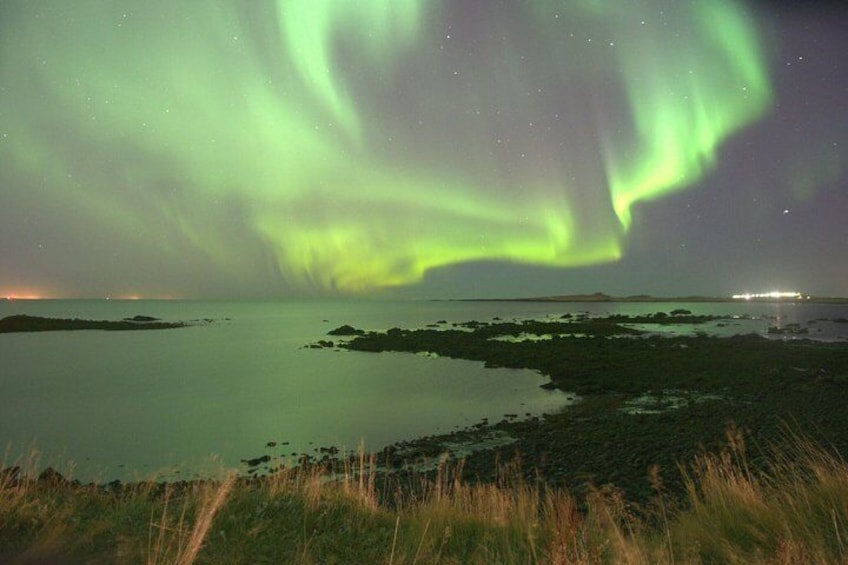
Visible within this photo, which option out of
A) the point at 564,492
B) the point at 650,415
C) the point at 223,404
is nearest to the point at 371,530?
the point at 564,492

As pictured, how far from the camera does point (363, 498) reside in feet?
23.7

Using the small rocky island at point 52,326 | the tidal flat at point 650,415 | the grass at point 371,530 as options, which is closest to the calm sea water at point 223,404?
the tidal flat at point 650,415

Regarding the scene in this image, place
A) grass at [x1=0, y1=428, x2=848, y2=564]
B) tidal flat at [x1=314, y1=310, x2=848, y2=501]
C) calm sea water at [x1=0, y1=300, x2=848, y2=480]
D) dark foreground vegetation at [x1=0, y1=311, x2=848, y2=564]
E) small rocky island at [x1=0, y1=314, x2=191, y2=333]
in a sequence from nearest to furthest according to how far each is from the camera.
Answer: grass at [x1=0, y1=428, x2=848, y2=564], dark foreground vegetation at [x1=0, y1=311, x2=848, y2=564], tidal flat at [x1=314, y1=310, x2=848, y2=501], calm sea water at [x1=0, y1=300, x2=848, y2=480], small rocky island at [x1=0, y1=314, x2=191, y2=333]

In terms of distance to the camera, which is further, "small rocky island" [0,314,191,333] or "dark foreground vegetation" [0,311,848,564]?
"small rocky island" [0,314,191,333]

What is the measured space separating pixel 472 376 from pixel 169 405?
58.6 ft

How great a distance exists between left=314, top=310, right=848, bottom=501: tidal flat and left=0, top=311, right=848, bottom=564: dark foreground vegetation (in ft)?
0.32

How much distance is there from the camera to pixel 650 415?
18.8 m

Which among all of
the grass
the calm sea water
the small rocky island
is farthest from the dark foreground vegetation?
the small rocky island

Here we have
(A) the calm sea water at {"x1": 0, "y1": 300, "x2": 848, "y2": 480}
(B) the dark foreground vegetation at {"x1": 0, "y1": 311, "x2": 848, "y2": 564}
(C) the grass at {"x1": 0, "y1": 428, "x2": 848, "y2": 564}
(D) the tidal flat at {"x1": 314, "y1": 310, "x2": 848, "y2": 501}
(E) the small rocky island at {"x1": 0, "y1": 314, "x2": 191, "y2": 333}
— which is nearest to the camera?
(C) the grass at {"x1": 0, "y1": 428, "x2": 848, "y2": 564}

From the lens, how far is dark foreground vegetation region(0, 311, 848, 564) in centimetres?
520

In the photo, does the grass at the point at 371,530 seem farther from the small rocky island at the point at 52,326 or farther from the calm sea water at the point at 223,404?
the small rocky island at the point at 52,326

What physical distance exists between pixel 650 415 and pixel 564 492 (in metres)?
9.40

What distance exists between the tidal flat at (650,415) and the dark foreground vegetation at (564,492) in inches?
3.9

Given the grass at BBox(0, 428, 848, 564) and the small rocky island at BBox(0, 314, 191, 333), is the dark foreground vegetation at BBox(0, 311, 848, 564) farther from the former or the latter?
the small rocky island at BBox(0, 314, 191, 333)
